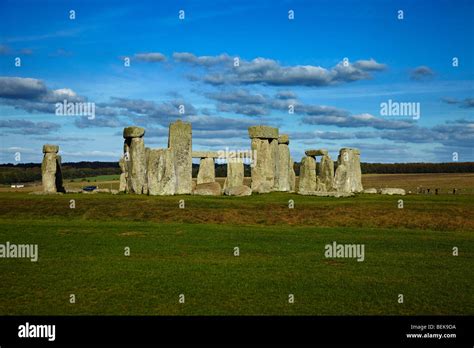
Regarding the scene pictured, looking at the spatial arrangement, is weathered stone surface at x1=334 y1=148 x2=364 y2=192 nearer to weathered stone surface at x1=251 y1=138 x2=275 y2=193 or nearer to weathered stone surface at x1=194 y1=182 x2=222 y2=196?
weathered stone surface at x1=251 y1=138 x2=275 y2=193

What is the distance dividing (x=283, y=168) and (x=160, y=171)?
11.8 meters

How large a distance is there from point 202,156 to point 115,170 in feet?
244

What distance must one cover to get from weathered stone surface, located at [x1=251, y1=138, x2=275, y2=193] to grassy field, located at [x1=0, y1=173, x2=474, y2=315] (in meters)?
7.32

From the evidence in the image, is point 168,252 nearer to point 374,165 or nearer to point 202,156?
point 202,156

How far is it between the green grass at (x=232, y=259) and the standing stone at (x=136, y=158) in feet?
17.1

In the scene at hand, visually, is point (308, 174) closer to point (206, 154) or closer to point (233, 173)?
point (233, 173)

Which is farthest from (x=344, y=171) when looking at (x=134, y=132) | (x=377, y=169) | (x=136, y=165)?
(x=377, y=169)

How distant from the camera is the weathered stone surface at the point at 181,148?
123 feet

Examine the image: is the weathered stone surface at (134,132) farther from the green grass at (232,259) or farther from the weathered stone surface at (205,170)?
the weathered stone surface at (205,170)

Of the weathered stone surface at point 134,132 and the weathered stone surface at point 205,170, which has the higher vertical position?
the weathered stone surface at point 134,132
